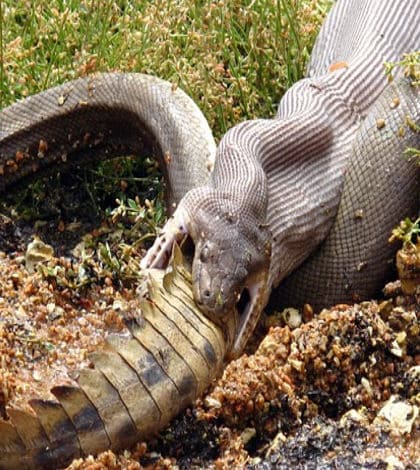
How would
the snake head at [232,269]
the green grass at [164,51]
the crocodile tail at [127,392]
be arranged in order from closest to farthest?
1. the crocodile tail at [127,392]
2. the snake head at [232,269]
3. the green grass at [164,51]

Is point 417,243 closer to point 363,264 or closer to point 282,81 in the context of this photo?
point 363,264

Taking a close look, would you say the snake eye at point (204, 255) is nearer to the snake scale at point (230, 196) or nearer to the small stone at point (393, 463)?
the snake scale at point (230, 196)

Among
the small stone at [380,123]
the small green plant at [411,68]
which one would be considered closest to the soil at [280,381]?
the small stone at [380,123]

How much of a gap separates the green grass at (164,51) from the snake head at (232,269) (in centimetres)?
131

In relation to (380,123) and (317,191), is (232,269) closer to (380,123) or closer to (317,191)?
(317,191)

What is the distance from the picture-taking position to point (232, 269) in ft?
15.7

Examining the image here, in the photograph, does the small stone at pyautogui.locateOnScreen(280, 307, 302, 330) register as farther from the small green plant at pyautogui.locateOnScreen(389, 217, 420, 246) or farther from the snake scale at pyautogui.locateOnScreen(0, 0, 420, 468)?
the small green plant at pyautogui.locateOnScreen(389, 217, 420, 246)

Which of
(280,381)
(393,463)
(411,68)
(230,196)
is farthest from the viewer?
(411,68)

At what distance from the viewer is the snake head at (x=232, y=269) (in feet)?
15.3

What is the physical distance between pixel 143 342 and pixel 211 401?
0.46m

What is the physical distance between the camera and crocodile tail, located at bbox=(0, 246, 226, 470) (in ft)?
13.0

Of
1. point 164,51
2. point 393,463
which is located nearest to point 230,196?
point 393,463

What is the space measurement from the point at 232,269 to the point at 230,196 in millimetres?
463

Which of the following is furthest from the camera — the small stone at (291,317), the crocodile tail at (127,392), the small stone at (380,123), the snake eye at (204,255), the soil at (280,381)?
the small stone at (380,123)
